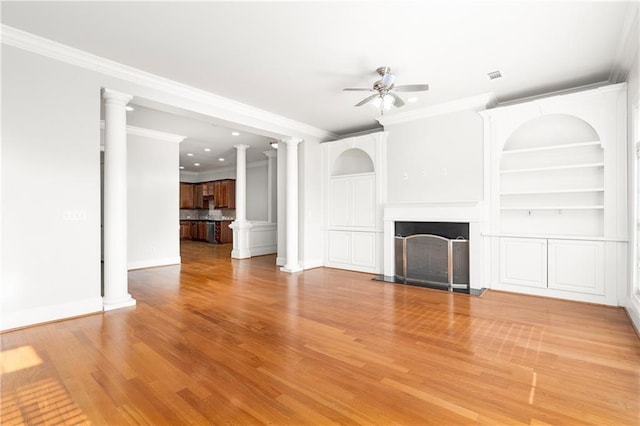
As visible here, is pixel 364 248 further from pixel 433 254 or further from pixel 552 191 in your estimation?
pixel 552 191

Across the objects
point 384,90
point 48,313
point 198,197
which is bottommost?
point 48,313

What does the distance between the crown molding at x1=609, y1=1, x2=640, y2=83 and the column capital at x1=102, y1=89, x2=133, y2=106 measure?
203 inches

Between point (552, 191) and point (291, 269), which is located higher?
point (552, 191)

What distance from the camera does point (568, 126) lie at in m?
4.29

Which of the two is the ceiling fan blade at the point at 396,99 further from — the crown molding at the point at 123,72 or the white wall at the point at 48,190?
the white wall at the point at 48,190

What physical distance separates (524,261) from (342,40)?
3.87 m

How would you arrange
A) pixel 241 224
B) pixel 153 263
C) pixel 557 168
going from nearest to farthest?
pixel 557 168 → pixel 153 263 → pixel 241 224

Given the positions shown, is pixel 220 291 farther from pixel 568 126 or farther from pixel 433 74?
pixel 568 126

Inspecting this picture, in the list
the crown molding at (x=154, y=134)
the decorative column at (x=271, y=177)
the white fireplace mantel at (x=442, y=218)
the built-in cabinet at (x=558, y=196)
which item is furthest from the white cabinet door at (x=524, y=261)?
the crown molding at (x=154, y=134)

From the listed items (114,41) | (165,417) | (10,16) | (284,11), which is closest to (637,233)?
(284,11)

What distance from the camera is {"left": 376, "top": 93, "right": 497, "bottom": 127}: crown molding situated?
4.62m

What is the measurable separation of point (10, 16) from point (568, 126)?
650 cm

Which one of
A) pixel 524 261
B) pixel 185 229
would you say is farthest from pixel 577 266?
pixel 185 229

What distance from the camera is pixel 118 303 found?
371 centimetres
